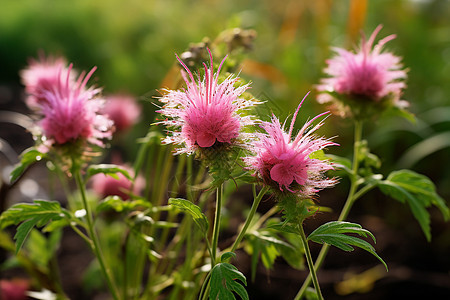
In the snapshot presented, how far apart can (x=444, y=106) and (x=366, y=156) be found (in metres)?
2.44

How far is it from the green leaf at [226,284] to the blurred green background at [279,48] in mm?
712

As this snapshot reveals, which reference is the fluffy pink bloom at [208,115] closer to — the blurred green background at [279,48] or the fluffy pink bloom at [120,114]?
the blurred green background at [279,48]

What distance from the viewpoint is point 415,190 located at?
1.31 m

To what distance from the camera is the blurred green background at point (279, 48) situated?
3.13 meters

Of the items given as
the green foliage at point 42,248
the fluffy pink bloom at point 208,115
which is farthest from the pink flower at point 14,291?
the fluffy pink bloom at point 208,115

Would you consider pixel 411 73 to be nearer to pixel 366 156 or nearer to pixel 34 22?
pixel 366 156

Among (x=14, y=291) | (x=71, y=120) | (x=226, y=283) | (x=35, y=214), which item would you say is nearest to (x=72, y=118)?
(x=71, y=120)

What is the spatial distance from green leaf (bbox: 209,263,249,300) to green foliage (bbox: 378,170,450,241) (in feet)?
1.94

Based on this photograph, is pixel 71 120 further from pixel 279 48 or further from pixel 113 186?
pixel 279 48

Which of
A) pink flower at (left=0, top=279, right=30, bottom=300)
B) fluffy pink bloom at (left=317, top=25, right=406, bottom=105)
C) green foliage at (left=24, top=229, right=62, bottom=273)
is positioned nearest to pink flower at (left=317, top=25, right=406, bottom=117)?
fluffy pink bloom at (left=317, top=25, right=406, bottom=105)

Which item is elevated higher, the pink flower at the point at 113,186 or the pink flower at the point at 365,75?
the pink flower at the point at 365,75

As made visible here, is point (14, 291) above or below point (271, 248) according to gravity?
below

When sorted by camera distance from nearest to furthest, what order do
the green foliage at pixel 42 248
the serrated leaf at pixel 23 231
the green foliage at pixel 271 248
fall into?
the serrated leaf at pixel 23 231
the green foliage at pixel 271 248
the green foliage at pixel 42 248

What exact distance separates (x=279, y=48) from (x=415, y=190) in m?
3.30
